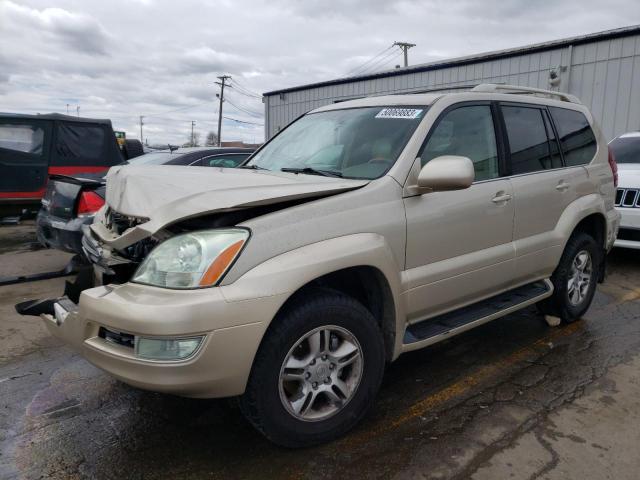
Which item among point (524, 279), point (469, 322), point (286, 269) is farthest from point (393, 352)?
point (524, 279)

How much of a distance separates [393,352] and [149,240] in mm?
1433

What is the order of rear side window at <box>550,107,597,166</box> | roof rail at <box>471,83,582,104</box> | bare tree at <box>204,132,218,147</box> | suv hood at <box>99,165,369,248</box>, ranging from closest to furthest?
suv hood at <box>99,165,369,248</box>
roof rail at <box>471,83,582,104</box>
rear side window at <box>550,107,597,166</box>
bare tree at <box>204,132,218,147</box>

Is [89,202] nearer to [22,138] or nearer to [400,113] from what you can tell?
[400,113]

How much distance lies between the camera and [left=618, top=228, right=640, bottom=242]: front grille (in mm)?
6253

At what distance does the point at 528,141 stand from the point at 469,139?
26.7 inches

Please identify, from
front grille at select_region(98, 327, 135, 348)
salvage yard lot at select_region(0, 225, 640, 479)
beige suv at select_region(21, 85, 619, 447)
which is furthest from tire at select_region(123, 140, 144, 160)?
front grille at select_region(98, 327, 135, 348)

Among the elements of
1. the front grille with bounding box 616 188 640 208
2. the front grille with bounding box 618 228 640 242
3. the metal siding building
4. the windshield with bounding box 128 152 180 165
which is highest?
the metal siding building

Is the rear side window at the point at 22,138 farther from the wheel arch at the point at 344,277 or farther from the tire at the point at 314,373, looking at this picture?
the tire at the point at 314,373

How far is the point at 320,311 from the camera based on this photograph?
2.42 meters

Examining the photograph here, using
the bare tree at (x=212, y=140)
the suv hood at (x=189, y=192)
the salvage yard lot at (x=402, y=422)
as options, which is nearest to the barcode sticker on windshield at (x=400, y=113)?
the suv hood at (x=189, y=192)

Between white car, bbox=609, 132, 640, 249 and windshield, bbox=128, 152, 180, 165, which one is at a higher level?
windshield, bbox=128, 152, 180, 165

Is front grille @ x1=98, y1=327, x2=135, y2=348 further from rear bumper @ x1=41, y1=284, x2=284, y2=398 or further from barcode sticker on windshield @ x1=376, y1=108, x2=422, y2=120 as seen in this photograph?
barcode sticker on windshield @ x1=376, y1=108, x2=422, y2=120

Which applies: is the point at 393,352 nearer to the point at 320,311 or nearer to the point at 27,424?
the point at 320,311

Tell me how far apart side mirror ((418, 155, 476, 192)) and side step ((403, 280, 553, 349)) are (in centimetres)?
85
